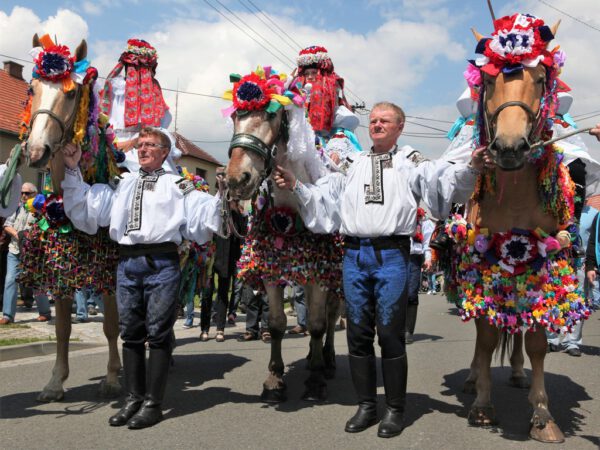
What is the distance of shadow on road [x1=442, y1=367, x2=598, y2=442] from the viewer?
4.23 meters

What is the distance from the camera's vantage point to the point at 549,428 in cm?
392

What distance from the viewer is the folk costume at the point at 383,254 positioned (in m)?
4.02

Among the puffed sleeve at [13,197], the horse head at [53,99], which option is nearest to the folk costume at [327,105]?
the horse head at [53,99]

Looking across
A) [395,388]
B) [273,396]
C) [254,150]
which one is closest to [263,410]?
[273,396]

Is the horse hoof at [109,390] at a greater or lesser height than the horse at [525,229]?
lesser

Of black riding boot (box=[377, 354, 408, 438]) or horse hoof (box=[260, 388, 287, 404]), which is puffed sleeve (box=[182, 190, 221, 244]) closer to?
horse hoof (box=[260, 388, 287, 404])

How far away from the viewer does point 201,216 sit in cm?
441

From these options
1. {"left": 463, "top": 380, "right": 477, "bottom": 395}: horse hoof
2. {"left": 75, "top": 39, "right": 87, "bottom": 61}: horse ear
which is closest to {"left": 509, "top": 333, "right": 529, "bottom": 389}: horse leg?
{"left": 463, "top": 380, "right": 477, "bottom": 395}: horse hoof

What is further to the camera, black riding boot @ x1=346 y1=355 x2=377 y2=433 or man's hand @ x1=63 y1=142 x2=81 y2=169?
man's hand @ x1=63 y1=142 x2=81 y2=169

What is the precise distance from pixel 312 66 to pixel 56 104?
2807 millimetres

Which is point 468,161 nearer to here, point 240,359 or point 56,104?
point 56,104

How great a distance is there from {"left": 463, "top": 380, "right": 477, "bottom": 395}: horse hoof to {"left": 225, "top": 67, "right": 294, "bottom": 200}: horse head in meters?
2.80

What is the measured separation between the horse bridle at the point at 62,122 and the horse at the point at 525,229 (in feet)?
9.63

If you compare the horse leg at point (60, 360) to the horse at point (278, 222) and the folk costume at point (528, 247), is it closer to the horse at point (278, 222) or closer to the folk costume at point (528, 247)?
the horse at point (278, 222)
